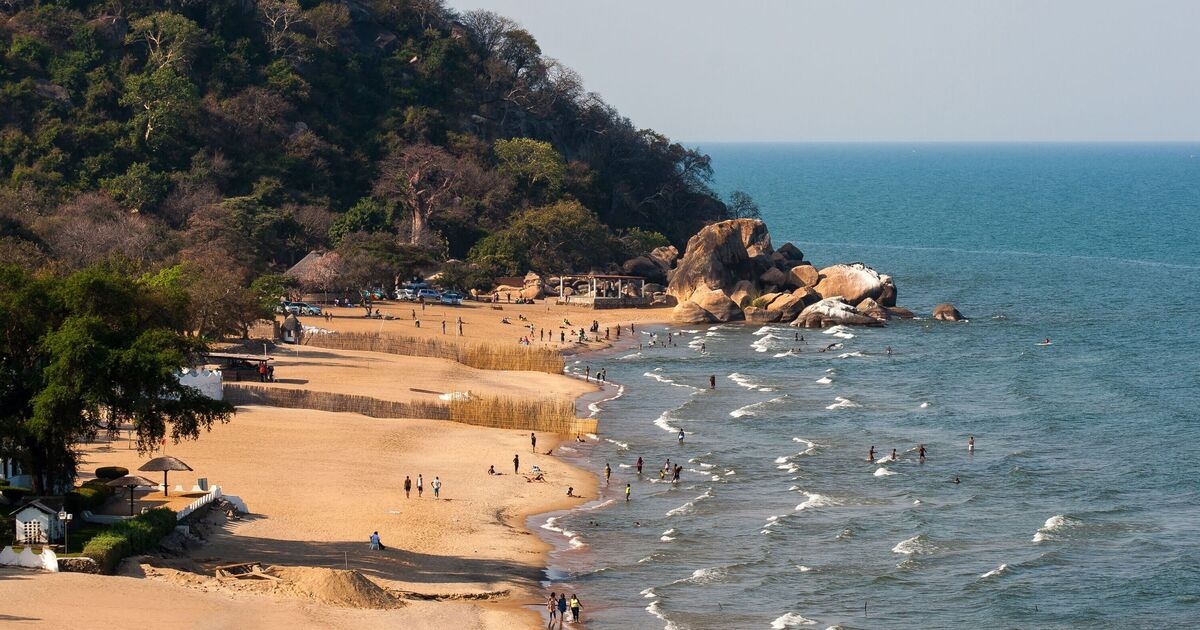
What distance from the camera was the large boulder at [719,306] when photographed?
10075 cm

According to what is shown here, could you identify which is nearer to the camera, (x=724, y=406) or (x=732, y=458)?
(x=732, y=458)

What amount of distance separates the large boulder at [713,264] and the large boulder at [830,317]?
689 cm

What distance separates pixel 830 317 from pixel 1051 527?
49473 millimetres

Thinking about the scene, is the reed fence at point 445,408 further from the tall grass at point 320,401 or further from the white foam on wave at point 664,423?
the white foam on wave at point 664,423

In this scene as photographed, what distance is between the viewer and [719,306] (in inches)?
3974

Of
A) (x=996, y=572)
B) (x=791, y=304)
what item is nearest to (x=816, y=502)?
(x=996, y=572)

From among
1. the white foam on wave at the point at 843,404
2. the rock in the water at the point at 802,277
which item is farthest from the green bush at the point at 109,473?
the rock in the water at the point at 802,277

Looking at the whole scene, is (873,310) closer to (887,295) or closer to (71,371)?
(887,295)

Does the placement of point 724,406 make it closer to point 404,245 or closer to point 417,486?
point 417,486

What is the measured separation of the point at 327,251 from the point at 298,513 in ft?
191

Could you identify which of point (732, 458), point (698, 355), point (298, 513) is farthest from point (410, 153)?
point (298, 513)

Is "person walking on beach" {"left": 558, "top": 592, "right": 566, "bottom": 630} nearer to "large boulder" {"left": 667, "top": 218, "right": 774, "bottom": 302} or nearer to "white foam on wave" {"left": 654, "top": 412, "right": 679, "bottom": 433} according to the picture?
"white foam on wave" {"left": 654, "top": 412, "right": 679, "bottom": 433}

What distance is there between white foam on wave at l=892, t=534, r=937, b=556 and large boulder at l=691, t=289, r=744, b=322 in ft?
174

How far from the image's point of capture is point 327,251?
10362 centimetres
